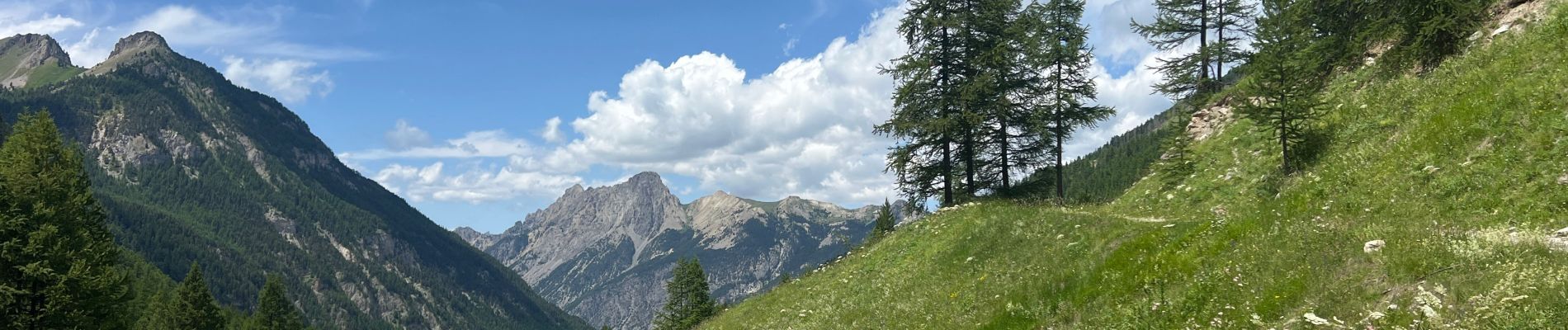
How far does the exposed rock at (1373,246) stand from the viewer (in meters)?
10.6

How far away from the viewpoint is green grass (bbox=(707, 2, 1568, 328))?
934 centimetres

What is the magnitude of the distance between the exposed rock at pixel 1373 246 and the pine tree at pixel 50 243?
3747cm

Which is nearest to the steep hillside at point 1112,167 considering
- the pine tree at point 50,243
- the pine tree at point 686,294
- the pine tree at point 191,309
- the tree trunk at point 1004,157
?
the pine tree at point 686,294

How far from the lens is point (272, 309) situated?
8188cm

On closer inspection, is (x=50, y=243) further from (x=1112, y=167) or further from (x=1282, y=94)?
(x=1112, y=167)

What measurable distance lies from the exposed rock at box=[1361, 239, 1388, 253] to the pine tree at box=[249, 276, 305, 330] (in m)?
92.7

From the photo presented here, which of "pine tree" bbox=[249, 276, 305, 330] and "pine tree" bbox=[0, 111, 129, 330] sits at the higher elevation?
"pine tree" bbox=[0, 111, 129, 330]

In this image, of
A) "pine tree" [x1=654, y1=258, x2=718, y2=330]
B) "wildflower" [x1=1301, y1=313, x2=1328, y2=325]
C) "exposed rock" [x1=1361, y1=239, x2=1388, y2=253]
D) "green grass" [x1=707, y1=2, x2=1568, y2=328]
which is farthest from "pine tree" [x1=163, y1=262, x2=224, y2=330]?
"exposed rock" [x1=1361, y1=239, x2=1388, y2=253]

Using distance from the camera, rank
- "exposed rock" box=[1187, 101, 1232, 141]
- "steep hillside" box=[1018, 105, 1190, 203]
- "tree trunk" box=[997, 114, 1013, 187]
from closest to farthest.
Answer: "exposed rock" box=[1187, 101, 1232, 141]
"tree trunk" box=[997, 114, 1013, 187]
"steep hillside" box=[1018, 105, 1190, 203]

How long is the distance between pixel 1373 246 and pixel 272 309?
96742mm

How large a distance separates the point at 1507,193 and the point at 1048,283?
7255 mm

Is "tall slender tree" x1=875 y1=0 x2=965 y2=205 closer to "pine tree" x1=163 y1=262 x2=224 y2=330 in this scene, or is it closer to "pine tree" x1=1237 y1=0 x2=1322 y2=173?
"pine tree" x1=1237 y1=0 x2=1322 y2=173

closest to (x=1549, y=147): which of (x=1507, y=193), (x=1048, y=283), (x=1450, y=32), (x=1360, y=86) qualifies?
(x=1507, y=193)

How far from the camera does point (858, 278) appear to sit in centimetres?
2512
